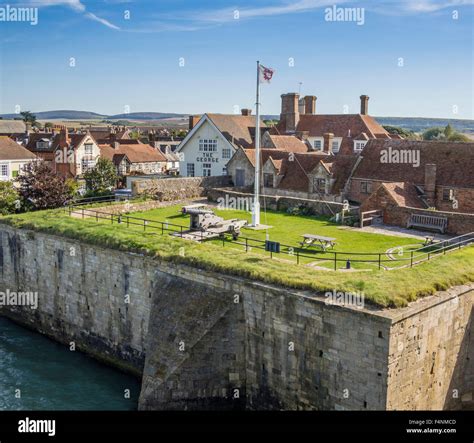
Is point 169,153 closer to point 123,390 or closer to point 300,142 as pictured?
point 300,142

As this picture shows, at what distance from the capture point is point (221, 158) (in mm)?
54375

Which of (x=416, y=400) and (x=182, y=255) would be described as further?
(x=182, y=255)

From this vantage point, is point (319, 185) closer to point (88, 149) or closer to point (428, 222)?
point (428, 222)

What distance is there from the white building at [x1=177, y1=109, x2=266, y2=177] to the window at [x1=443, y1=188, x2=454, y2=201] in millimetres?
23060

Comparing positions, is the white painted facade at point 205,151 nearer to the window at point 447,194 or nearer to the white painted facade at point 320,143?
the white painted facade at point 320,143

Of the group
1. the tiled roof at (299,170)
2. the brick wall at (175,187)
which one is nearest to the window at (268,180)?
the tiled roof at (299,170)

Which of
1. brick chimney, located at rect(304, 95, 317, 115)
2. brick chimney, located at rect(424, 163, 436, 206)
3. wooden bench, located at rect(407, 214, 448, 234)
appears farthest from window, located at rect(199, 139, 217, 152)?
wooden bench, located at rect(407, 214, 448, 234)

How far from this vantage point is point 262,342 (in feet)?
70.1

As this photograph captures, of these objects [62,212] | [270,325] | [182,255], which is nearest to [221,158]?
[62,212]

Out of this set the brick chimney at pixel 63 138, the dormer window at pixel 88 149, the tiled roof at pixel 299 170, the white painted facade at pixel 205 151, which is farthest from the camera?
the dormer window at pixel 88 149

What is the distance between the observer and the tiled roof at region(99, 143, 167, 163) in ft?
243

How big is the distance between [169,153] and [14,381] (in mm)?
64387

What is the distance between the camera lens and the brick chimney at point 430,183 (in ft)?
111

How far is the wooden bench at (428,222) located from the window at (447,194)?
320cm
